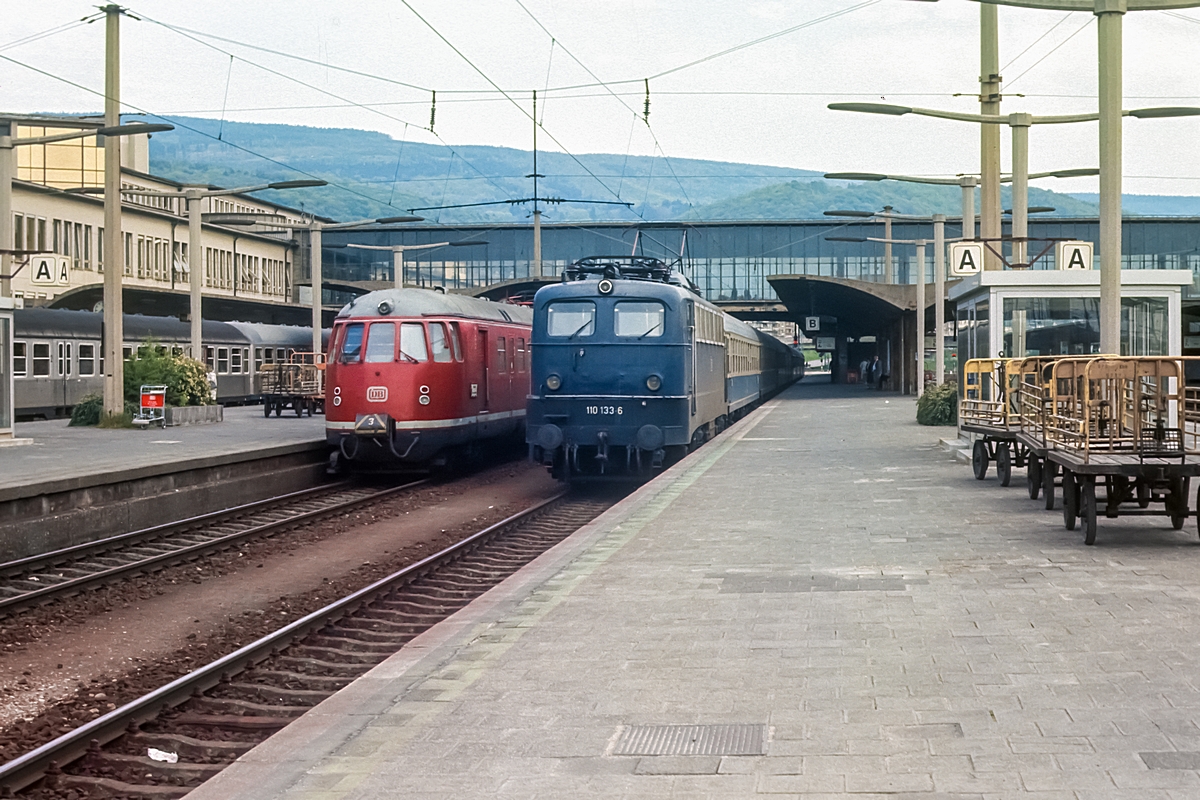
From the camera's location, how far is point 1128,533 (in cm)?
1180

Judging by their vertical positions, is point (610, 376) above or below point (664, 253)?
below

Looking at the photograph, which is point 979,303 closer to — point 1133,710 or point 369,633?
point 369,633

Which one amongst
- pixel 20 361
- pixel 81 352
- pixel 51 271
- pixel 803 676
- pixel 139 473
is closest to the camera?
pixel 803 676

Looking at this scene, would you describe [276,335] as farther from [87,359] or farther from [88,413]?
[88,413]

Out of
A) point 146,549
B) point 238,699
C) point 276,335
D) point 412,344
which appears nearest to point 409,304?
point 412,344

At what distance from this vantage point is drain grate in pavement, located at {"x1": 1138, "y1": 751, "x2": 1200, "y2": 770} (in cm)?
502

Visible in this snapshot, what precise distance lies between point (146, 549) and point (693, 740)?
414 inches

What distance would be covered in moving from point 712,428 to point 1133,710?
2000cm

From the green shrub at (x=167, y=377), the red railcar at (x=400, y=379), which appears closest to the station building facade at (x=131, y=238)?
the green shrub at (x=167, y=377)

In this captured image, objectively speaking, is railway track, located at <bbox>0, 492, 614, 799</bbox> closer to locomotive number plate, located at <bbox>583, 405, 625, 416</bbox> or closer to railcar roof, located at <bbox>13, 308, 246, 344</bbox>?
locomotive number plate, located at <bbox>583, 405, 625, 416</bbox>

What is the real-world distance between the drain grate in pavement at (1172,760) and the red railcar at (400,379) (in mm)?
16592

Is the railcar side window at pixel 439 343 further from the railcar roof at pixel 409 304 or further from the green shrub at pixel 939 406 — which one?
the green shrub at pixel 939 406

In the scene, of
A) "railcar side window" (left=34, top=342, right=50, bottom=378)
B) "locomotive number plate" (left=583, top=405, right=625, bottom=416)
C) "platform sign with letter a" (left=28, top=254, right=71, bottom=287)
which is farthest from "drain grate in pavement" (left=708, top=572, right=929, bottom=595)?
"railcar side window" (left=34, top=342, right=50, bottom=378)

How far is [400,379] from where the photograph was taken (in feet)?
69.2
